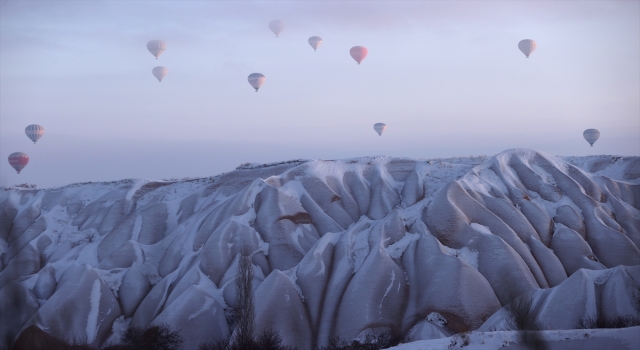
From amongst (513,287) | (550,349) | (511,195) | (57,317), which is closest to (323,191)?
(511,195)

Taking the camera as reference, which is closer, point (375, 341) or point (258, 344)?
point (258, 344)

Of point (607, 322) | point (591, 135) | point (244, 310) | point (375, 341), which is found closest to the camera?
point (607, 322)

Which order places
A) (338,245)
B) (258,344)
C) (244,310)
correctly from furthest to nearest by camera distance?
(338,245) < (244,310) < (258,344)

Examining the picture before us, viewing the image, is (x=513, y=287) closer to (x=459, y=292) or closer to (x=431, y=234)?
(x=459, y=292)

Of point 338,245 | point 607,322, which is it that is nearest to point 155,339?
point 338,245

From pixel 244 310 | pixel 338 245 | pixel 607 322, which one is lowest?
pixel 607 322

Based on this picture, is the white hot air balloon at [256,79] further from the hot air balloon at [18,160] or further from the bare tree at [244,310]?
the bare tree at [244,310]

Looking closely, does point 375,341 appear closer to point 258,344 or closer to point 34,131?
point 258,344

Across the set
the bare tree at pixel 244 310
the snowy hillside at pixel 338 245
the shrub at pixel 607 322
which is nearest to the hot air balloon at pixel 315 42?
the snowy hillside at pixel 338 245
